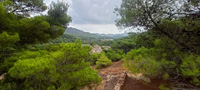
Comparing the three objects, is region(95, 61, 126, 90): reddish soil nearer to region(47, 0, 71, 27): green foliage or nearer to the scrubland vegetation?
the scrubland vegetation

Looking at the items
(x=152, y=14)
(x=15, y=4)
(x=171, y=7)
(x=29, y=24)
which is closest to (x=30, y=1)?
(x=15, y=4)

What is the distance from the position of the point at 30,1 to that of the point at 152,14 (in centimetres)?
524

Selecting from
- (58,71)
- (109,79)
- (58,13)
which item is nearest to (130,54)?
(58,71)

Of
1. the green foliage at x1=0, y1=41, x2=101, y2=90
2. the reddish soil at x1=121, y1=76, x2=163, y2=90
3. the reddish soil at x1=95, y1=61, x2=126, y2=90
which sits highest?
the green foliage at x1=0, y1=41, x2=101, y2=90

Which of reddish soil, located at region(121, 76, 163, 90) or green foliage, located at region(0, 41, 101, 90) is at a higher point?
green foliage, located at region(0, 41, 101, 90)

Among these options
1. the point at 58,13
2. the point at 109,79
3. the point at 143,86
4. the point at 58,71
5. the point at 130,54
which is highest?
the point at 58,13

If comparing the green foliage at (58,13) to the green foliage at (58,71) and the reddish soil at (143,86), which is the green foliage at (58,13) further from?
the reddish soil at (143,86)

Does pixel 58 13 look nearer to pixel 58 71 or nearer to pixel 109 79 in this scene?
pixel 58 71

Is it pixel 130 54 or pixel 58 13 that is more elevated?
pixel 58 13

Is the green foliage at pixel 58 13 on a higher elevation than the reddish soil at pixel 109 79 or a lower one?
higher

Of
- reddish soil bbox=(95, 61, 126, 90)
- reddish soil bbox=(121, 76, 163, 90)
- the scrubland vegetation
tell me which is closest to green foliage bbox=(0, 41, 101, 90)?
the scrubland vegetation

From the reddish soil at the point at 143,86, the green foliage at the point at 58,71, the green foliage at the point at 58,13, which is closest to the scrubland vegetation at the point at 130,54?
the green foliage at the point at 58,71

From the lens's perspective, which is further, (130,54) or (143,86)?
(143,86)

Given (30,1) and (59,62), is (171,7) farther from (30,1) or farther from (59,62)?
(30,1)
